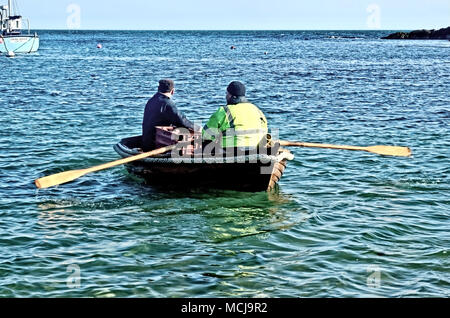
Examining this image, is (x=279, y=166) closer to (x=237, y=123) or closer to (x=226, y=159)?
(x=226, y=159)

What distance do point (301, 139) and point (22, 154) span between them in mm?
8065

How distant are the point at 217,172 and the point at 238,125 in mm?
1007

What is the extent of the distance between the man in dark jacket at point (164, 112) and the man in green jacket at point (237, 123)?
3.34 feet

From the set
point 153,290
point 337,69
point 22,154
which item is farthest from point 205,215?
point 337,69

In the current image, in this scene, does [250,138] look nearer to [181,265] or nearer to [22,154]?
[181,265]

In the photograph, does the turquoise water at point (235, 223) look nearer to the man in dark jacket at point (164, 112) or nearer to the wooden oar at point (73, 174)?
the wooden oar at point (73, 174)

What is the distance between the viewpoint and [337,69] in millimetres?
52125

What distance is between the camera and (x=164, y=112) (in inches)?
528

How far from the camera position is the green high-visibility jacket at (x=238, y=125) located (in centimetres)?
1241

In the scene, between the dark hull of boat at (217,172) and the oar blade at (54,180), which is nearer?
the oar blade at (54,180)

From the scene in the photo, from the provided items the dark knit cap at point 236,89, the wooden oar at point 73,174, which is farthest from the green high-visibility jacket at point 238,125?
the wooden oar at point 73,174

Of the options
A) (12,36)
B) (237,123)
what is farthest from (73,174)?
(12,36)

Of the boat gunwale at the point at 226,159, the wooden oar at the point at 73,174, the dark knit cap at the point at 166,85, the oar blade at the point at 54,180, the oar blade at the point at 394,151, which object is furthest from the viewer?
the oar blade at the point at 394,151

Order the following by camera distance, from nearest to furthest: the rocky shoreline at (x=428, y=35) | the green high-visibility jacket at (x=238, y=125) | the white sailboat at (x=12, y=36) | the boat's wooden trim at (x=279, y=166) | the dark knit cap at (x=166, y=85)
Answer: the green high-visibility jacket at (x=238, y=125) < the boat's wooden trim at (x=279, y=166) < the dark knit cap at (x=166, y=85) < the white sailboat at (x=12, y=36) < the rocky shoreline at (x=428, y=35)
